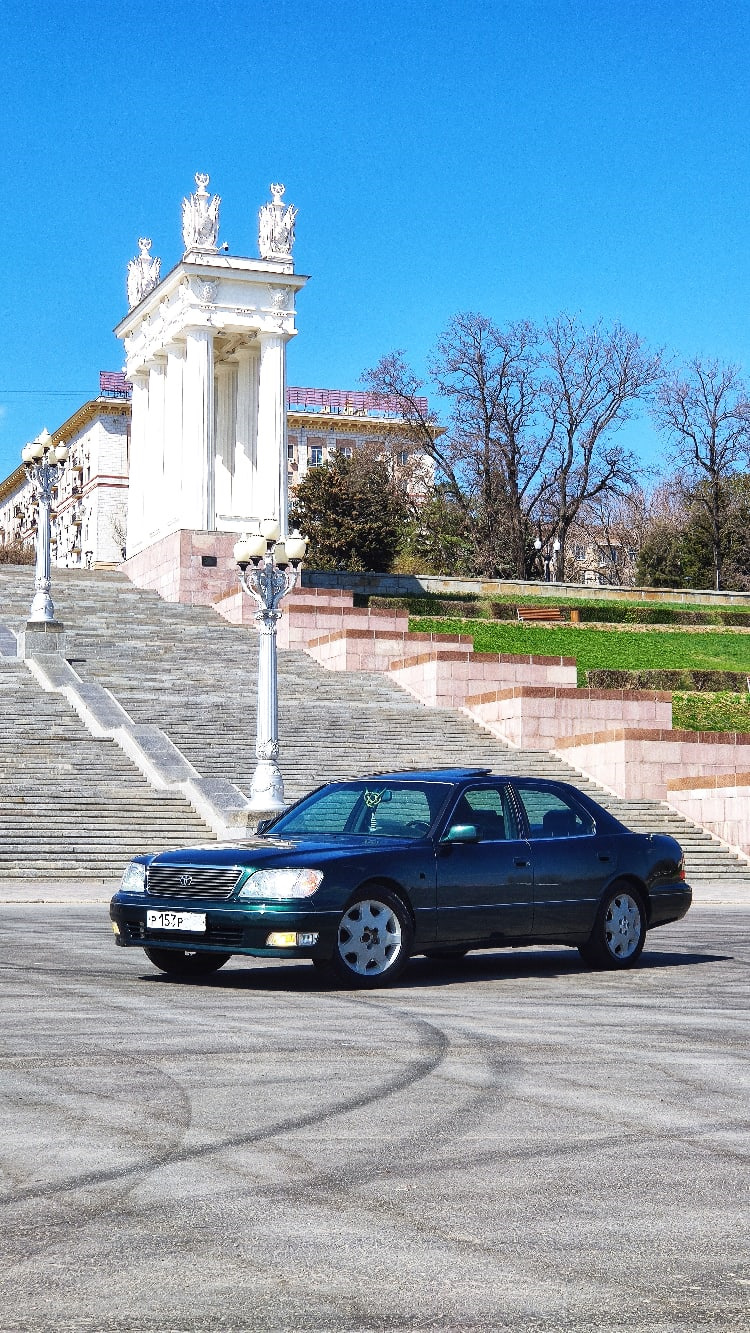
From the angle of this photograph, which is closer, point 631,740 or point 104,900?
point 104,900

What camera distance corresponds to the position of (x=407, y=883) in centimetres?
1091

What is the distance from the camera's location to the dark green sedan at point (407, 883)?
10469 millimetres

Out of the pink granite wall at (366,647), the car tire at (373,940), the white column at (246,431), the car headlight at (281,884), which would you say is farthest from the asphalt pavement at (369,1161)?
the white column at (246,431)

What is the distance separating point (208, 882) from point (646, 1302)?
6.69 metres

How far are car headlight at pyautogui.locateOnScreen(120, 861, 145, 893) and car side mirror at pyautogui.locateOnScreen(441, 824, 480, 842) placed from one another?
2033 mm

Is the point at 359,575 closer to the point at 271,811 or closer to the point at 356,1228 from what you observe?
the point at 271,811

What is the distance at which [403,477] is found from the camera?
267ft

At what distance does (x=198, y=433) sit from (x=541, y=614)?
10901 millimetres

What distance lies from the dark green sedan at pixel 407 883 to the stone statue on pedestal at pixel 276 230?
37404 mm

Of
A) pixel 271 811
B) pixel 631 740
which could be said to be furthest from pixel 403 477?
pixel 271 811

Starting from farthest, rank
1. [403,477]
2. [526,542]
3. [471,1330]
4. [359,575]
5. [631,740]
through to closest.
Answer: [403,477], [526,542], [359,575], [631,740], [471,1330]

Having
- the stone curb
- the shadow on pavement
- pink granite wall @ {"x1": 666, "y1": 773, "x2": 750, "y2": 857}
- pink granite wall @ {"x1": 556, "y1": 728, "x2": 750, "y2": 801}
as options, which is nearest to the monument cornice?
the stone curb

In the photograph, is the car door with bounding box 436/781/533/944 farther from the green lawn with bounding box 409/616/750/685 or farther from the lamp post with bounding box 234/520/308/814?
the green lawn with bounding box 409/616/750/685

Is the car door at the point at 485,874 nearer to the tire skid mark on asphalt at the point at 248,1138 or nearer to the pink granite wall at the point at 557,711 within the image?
the tire skid mark on asphalt at the point at 248,1138
